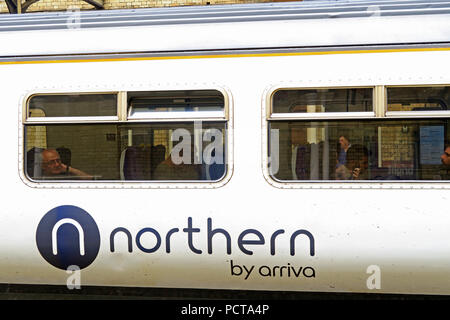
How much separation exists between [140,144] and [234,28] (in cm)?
129

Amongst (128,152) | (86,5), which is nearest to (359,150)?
(128,152)

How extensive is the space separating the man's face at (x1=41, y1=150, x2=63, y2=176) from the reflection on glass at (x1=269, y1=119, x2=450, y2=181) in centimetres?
187

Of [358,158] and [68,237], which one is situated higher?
[358,158]

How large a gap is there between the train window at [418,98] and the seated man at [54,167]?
8.92 ft

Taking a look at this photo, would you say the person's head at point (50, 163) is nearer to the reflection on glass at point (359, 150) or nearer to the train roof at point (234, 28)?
the train roof at point (234, 28)

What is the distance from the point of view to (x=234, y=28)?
4.18m

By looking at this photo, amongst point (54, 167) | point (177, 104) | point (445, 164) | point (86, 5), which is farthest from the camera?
point (86, 5)

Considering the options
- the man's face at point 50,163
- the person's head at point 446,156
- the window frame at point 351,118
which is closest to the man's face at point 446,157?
the person's head at point 446,156

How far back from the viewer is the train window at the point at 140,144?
4137 millimetres

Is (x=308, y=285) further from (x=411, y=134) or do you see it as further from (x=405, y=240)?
(x=411, y=134)

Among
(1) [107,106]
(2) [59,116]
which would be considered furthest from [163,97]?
(2) [59,116]

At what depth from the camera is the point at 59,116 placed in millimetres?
4250

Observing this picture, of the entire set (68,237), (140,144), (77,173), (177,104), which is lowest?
(68,237)

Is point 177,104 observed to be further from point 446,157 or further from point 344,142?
point 446,157
